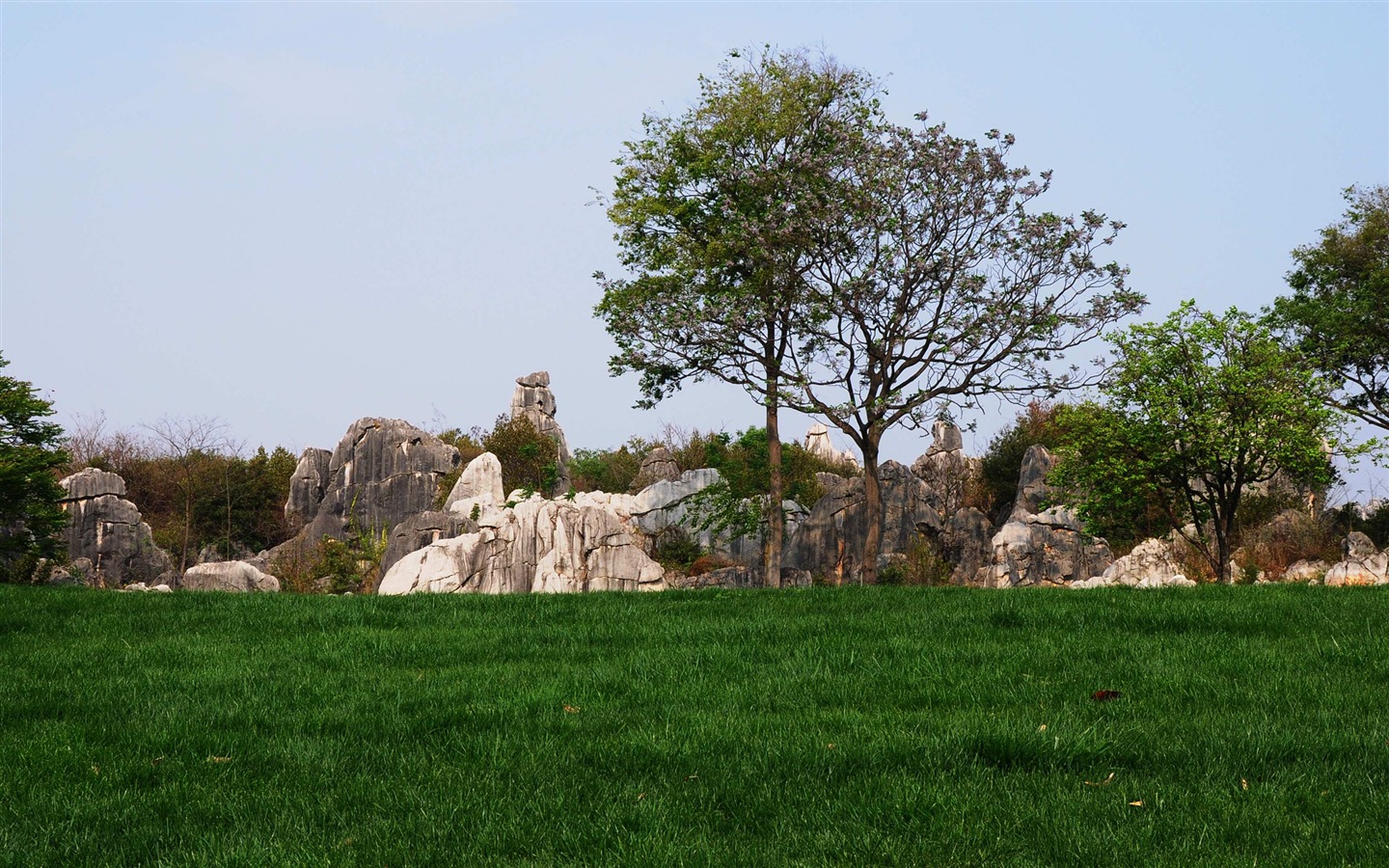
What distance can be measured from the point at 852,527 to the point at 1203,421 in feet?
59.4

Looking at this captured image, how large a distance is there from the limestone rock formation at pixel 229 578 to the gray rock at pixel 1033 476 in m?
28.8

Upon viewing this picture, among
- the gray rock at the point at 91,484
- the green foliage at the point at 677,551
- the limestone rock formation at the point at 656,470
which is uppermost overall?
the limestone rock formation at the point at 656,470

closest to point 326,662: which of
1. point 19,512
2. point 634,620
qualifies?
point 634,620

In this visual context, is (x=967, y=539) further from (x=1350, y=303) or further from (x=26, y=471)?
(x=26, y=471)

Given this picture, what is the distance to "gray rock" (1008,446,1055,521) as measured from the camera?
43594 millimetres

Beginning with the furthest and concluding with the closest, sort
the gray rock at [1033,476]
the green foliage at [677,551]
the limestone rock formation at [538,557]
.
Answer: the gray rock at [1033,476], the green foliage at [677,551], the limestone rock formation at [538,557]

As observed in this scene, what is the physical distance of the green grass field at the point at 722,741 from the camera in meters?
5.30

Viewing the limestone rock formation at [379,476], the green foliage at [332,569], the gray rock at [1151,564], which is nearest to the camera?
the gray rock at [1151,564]

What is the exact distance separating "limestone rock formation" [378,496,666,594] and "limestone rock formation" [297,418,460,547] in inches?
690

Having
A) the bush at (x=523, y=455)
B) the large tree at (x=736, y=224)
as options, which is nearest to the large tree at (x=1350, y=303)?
the large tree at (x=736, y=224)

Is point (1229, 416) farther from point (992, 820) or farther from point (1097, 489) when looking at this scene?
point (992, 820)

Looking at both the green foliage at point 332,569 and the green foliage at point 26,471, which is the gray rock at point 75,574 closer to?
the green foliage at point 26,471

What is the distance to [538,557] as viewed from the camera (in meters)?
36.5

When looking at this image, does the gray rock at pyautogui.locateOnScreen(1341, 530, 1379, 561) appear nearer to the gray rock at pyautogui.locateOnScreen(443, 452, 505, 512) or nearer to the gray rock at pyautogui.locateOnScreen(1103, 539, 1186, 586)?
the gray rock at pyautogui.locateOnScreen(1103, 539, 1186, 586)
